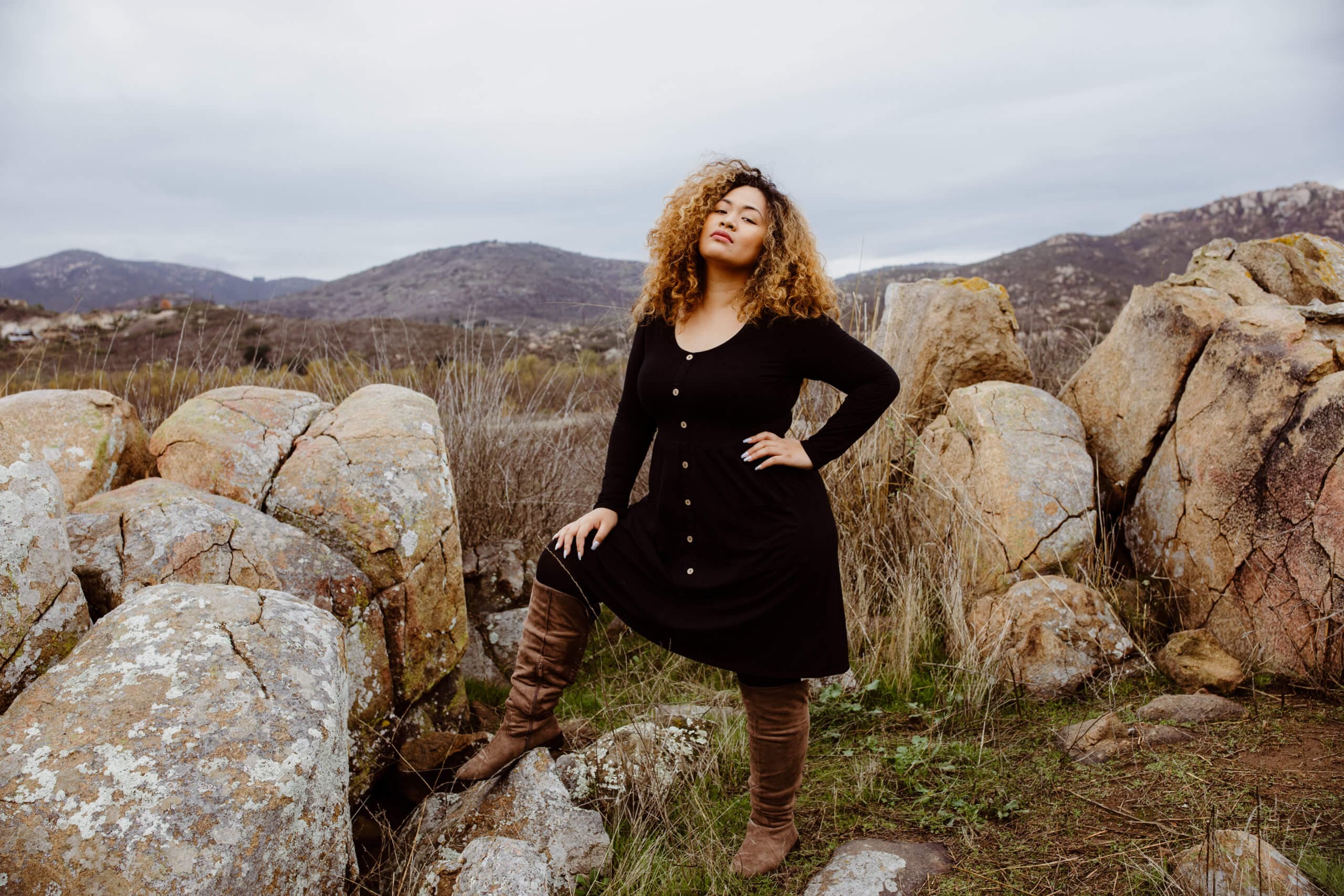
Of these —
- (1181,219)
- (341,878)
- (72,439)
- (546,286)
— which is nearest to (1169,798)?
(341,878)

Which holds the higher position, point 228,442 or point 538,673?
point 228,442

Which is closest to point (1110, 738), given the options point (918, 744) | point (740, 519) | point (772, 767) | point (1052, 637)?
point (1052, 637)

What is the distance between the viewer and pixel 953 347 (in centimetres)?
479

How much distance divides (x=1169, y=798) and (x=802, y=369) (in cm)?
179

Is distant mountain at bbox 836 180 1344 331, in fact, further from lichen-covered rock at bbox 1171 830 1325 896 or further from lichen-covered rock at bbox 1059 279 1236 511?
lichen-covered rock at bbox 1171 830 1325 896

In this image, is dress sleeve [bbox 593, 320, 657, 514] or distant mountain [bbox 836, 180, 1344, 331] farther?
distant mountain [bbox 836, 180, 1344, 331]

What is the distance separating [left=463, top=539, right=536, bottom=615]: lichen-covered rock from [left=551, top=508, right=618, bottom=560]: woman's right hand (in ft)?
5.68

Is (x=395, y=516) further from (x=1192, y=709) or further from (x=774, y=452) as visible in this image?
(x=1192, y=709)

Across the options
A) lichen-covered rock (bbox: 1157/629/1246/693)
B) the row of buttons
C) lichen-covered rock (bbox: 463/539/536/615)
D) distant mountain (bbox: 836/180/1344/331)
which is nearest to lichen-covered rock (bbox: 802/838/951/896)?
the row of buttons

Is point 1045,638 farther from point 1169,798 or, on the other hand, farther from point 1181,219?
point 1181,219

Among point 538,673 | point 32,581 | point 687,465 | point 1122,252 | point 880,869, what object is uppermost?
point 1122,252

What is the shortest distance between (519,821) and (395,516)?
1179mm

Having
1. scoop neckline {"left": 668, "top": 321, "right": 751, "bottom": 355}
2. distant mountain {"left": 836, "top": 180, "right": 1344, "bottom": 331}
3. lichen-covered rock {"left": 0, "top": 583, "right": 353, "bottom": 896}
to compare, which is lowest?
lichen-covered rock {"left": 0, "top": 583, "right": 353, "bottom": 896}

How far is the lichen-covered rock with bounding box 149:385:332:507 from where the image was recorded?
10.1ft
